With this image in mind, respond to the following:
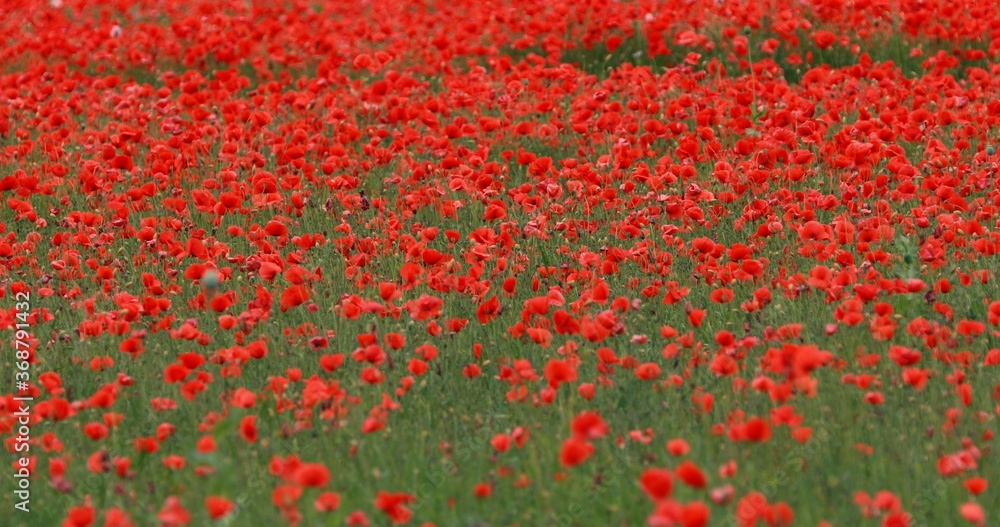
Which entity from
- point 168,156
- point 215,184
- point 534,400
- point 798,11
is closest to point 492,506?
point 534,400

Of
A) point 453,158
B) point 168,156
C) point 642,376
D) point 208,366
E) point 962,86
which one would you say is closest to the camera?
point 642,376

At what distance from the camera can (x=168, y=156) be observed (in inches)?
266

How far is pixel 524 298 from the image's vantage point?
4953 mm

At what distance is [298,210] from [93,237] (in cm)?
89

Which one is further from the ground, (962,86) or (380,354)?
(380,354)

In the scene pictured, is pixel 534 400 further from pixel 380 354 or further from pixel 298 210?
pixel 298 210

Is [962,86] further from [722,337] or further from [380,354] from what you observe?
[380,354]

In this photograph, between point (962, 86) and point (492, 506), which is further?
point (962, 86)

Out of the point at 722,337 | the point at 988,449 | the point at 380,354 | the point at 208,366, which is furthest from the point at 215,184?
the point at 988,449

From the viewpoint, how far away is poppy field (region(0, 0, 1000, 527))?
11.2ft

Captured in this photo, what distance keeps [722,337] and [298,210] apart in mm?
2673

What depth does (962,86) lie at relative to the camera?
793 centimetres

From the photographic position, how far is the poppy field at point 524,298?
3402 mm

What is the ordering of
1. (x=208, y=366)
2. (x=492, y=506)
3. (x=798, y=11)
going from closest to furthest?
1. (x=492, y=506)
2. (x=208, y=366)
3. (x=798, y=11)
